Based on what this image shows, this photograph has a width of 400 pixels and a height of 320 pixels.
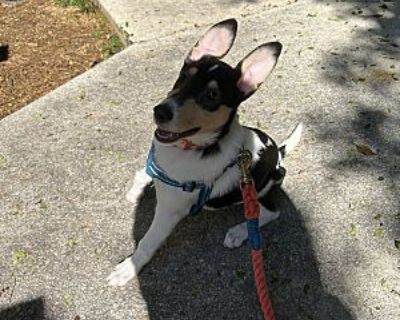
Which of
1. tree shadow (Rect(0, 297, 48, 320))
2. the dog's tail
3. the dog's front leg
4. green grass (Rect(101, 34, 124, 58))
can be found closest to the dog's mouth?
the dog's front leg

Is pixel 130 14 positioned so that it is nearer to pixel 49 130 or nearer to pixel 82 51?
pixel 82 51

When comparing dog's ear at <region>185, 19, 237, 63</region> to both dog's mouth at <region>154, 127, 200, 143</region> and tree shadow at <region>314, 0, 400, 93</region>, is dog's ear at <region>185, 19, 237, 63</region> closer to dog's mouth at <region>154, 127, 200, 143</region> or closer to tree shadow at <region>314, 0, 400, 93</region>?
dog's mouth at <region>154, 127, 200, 143</region>

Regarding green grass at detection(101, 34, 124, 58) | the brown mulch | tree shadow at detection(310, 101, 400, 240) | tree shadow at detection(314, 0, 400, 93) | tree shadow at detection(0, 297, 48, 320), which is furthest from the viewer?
green grass at detection(101, 34, 124, 58)

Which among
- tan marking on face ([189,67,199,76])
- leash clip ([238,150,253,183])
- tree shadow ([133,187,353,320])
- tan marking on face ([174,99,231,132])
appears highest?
tan marking on face ([189,67,199,76])

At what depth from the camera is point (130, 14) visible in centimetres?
594

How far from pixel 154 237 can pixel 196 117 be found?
84 centimetres

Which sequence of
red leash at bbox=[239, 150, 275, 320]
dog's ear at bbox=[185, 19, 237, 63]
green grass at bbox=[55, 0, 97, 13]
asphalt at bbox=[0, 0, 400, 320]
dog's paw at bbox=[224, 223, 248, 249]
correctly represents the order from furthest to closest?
green grass at bbox=[55, 0, 97, 13]
dog's paw at bbox=[224, 223, 248, 249]
asphalt at bbox=[0, 0, 400, 320]
dog's ear at bbox=[185, 19, 237, 63]
red leash at bbox=[239, 150, 275, 320]

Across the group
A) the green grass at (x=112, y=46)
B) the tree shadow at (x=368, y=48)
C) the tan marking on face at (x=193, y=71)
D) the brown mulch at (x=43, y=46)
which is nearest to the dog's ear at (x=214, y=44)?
the tan marking on face at (x=193, y=71)

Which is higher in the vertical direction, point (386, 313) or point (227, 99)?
point (227, 99)

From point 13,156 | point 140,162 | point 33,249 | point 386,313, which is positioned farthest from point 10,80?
point 386,313

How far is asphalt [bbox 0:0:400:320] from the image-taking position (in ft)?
11.0

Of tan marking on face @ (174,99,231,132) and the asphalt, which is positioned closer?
tan marking on face @ (174,99,231,132)

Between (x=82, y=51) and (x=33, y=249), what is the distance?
263cm

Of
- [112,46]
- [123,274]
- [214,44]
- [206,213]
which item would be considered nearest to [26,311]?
[123,274]
